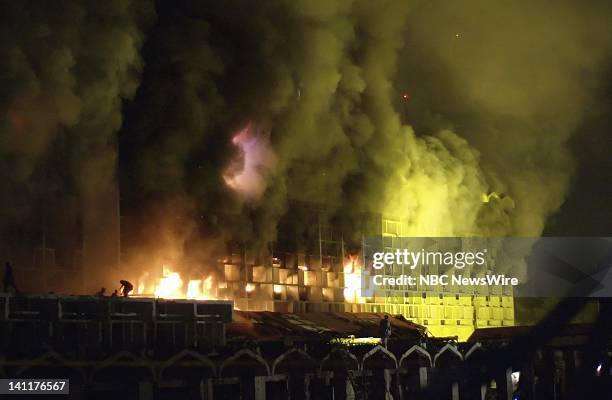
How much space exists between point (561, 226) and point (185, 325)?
33030 millimetres

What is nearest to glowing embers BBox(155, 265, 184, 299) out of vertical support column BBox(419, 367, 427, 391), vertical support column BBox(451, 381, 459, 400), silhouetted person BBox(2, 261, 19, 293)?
silhouetted person BBox(2, 261, 19, 293)

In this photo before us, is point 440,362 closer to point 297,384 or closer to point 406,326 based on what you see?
point 297,384

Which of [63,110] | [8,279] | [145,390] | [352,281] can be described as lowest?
[145,390]

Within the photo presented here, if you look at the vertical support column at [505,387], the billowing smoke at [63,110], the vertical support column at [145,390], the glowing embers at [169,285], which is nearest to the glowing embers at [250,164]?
the glowing embers at [169,285]

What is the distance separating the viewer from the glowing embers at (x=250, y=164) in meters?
34.0

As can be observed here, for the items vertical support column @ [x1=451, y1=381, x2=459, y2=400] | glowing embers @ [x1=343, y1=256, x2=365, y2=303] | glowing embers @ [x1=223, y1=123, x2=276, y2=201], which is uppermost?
glowing embers @ [x1=223, y1=123, x2=276, y2=201]

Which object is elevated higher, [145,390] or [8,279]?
[8,279]

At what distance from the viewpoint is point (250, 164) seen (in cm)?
3475

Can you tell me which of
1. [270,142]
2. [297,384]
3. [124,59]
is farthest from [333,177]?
[297,384]

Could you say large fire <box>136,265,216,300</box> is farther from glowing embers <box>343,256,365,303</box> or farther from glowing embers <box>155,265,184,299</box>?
glowing embers <box>343,256,365,303</box>

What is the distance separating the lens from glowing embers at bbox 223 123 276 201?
33969 millimetres

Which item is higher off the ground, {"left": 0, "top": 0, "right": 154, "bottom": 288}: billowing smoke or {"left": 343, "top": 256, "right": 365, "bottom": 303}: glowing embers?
{"left": 0, "top": 0, "right": 154, "bottom": 288}: billowing smoke

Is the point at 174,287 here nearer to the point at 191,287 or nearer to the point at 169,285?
the point at 169,285

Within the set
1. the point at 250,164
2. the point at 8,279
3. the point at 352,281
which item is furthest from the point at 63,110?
the point at 352,281
